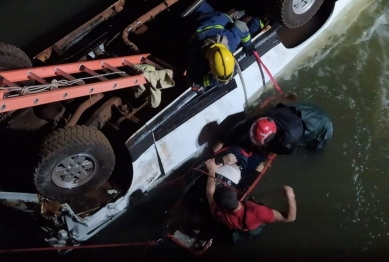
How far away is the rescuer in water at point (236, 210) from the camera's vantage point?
4.61 metres

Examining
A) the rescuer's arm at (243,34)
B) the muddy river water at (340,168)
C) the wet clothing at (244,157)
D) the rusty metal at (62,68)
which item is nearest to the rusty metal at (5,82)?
the rusty metal at (62,68)

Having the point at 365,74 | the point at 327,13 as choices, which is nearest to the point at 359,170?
the point at 365,74

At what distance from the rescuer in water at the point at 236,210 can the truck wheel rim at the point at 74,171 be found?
1177 mm

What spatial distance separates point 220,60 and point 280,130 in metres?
1.09

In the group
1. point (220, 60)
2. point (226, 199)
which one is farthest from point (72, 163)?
point (220, 60)

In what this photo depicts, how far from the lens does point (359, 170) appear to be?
19.8 feet

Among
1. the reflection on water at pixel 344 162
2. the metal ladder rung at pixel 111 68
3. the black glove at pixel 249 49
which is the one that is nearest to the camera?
the metal ladder rung at pixel 111 68

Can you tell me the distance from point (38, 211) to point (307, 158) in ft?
10.6

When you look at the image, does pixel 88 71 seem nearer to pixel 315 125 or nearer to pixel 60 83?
pixel 60 83

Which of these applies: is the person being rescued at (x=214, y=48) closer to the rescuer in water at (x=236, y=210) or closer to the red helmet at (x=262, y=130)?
the red helmet at (x=262, y=130)

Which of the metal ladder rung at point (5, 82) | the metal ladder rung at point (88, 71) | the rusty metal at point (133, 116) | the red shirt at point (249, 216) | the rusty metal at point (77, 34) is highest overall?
the metal ladder rung at point (5, 82)

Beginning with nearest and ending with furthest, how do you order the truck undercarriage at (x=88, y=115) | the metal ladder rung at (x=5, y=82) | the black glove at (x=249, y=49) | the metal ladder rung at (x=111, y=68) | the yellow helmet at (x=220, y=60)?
1. the metal ladder rung at (x=5, y=82)
2. the truck undercarriage at (x=88, y=115)
3. the yellow helmet at (x=220, y=60)
4. the metal ladder rung at (x=111, y=68)
5. the black glove at (x=249, y=49)

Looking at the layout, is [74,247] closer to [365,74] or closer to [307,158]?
[307,158]

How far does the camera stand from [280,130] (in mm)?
5203
